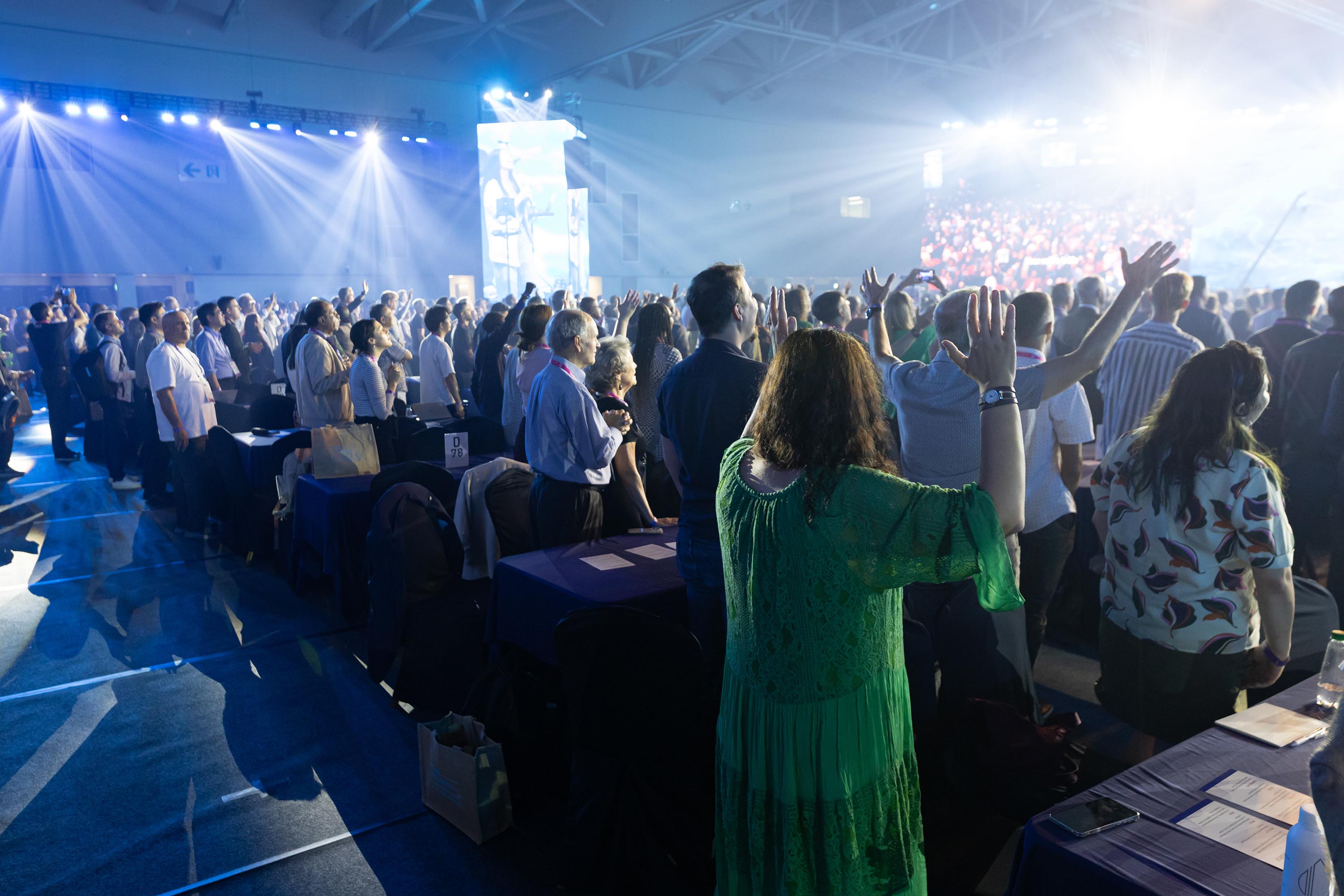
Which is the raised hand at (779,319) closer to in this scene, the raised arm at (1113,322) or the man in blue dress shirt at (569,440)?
the raised arm at (1113,322)

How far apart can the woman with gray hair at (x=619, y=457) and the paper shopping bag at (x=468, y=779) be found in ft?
3.52

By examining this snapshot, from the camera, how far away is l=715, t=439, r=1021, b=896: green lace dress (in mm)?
1298

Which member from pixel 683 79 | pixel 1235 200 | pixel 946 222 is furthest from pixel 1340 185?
pixel 683 79

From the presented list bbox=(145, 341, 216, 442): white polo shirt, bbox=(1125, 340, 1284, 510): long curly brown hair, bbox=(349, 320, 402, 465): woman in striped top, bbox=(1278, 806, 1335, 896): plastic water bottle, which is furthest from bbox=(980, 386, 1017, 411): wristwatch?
bbox=(145, 341, 216, 442): white polo shirt

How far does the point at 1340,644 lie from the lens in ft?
5.43

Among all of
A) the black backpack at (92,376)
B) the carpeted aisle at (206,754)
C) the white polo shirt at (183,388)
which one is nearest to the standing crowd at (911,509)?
the carpeted aisle at (206,754)

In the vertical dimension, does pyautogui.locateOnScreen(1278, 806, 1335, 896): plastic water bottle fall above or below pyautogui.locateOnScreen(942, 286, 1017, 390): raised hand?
below

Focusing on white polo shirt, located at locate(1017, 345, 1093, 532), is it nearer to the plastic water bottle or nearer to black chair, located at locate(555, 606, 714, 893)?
black chair, located at locate(555, 606, 714, 893)

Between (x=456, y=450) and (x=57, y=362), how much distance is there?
6.78 metres

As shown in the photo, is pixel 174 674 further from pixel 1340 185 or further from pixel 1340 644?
pixel 1340 185

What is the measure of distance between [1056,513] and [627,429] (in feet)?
5.28

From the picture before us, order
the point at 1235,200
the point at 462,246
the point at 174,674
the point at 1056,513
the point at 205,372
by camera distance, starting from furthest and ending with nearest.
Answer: the point at 462,246, the point at 1235,200, the point at 205,372, the point at 174,674, the point at 1056,513

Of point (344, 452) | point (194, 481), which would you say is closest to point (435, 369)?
point (194, 481)

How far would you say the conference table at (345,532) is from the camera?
4.11m
